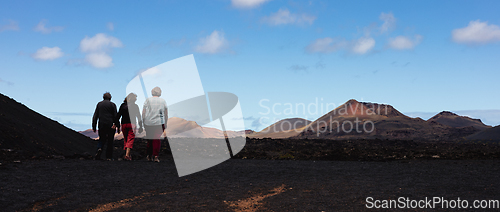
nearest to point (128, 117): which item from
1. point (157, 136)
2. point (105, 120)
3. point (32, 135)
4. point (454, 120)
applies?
point (105, 120)

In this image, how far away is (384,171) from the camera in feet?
32.1

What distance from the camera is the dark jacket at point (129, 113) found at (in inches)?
439

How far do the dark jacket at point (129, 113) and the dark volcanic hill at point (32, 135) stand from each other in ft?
9.44

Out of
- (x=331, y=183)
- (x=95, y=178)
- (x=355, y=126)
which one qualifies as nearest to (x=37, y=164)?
(x=95, y=178)

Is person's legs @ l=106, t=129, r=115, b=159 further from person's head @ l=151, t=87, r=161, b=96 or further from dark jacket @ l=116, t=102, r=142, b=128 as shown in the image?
person's head @ l=151, t=87, r=161, b=96

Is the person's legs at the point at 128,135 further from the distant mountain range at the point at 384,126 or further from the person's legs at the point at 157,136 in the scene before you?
the distant mountain range at the point at 384,126

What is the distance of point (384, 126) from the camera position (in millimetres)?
88188

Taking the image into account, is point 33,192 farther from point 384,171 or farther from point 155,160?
point 384,171

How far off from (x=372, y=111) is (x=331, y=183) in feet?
388

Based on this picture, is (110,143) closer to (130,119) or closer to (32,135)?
(130,119)

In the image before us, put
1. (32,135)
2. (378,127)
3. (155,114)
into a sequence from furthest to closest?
(378,127), (32,135), (155,114)

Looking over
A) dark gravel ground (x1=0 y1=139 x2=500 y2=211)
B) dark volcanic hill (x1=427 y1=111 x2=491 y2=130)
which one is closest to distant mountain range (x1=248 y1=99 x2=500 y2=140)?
dark volcanic hill (x1=427 y1=111 x2=491 y2=130)

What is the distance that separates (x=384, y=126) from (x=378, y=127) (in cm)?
172

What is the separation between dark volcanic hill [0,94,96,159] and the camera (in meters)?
12.2
